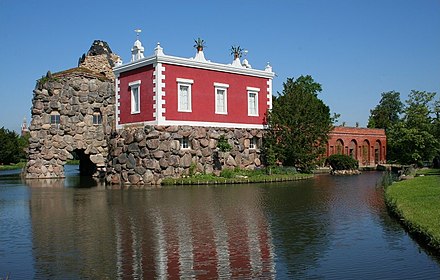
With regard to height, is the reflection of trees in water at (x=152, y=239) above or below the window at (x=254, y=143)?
below

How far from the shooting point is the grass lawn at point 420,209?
9922 mm

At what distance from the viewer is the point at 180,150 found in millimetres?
28047

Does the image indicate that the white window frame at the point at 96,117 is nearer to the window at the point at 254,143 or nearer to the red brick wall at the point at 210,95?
the red brick wall at the point at 210,95

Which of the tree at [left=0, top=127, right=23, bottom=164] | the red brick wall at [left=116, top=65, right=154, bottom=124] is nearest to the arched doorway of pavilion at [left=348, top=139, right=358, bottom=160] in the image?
the red brick wall at [left=116, top=65, right=154, bottom=124]

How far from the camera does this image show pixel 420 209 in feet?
41.9

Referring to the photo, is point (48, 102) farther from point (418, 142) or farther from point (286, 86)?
point (418, 142)

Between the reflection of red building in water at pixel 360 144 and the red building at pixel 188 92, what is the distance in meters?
18.4

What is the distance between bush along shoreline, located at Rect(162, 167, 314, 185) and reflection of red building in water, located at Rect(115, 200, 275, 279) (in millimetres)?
12093

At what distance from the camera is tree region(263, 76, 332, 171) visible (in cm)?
3244

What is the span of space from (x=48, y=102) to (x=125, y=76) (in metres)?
7.36

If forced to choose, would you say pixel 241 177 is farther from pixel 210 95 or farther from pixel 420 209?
pixel 420 209

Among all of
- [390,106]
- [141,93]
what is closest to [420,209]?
[141,93]

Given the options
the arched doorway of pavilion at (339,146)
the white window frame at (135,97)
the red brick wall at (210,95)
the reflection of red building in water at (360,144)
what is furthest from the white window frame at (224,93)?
the arched doorway of pavilion at (339,146)

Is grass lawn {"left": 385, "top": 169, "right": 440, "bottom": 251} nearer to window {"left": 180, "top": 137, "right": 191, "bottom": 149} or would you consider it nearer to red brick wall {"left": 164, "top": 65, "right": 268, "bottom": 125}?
window {"left": 180, "top": 137, "right": 191, "bottom": 149}
